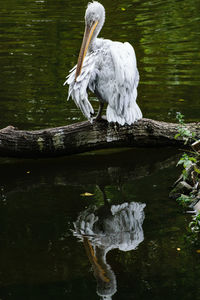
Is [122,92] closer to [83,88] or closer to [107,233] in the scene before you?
[83,88]

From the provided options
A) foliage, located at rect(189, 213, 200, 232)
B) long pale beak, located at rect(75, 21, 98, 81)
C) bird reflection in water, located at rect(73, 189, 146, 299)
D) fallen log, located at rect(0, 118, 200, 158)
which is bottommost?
bird reflection in water, located at rect(73, 189, 146, 299)

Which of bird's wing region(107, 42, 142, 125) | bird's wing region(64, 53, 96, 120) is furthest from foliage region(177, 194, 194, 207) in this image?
bird's wing region(64, 53, 96, 120)

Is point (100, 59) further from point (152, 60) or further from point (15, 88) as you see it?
point (152, 60)

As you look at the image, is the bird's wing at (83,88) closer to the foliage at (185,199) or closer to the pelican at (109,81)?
the pelican at (109,81)

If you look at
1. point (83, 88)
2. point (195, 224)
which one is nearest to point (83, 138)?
point (83, 88)

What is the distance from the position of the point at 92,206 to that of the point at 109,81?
4.54ft

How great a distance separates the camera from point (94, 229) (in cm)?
493

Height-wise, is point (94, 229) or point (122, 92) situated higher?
point (122, 92)

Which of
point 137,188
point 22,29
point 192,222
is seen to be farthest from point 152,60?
point 192,222

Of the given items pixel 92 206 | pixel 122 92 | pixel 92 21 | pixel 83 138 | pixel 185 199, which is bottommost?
pixel 92 206

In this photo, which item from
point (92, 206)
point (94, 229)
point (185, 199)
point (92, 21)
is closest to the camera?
point (94, 229)

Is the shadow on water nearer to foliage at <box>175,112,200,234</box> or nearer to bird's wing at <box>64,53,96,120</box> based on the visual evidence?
foliage at <box>175,112,200,234</box>

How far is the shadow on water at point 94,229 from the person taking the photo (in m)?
4.06

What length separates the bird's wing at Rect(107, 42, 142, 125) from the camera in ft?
19.6
